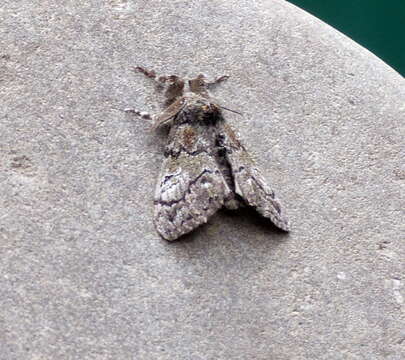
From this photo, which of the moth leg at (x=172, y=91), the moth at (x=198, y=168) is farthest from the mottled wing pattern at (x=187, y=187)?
the moth leg at (x=172, y=91)

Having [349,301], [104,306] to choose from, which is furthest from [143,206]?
[349,301]

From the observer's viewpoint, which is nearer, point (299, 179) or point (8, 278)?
point (8, 278)

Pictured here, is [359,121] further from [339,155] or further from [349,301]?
[349,301]

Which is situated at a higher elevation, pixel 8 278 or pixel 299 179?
pixel 299 179

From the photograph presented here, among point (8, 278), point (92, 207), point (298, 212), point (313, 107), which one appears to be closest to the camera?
point (8, 278)

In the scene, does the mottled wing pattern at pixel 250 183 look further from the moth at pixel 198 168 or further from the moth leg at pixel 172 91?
the moth leg at pixel 172 91

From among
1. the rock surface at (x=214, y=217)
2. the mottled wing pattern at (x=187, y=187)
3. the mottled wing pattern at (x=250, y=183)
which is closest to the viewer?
the rock surface at (x=214, y=217)

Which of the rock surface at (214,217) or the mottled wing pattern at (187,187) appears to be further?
the mottled wing pattern at (187,187)
